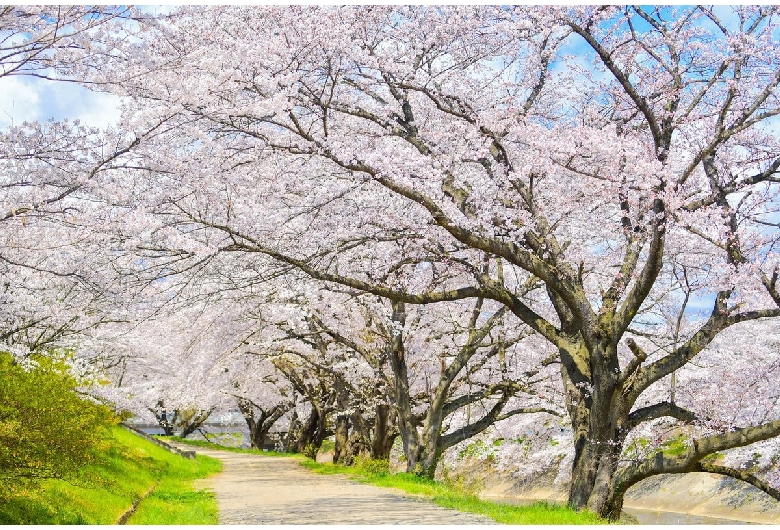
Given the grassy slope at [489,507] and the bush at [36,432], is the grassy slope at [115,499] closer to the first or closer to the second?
the bush at [36,432]

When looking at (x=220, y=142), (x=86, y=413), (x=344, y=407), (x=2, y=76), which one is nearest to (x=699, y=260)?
(x=220, y=142)

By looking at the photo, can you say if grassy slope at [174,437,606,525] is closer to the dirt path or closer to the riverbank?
the dirt path

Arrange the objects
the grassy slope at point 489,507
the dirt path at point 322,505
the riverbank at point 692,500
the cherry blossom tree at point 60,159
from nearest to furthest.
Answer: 1. the cherry blossom tree at point 60,159
2. the grassy slope at point 489,507
3. the dirt path at point 322,505
4. the riverbank at point 692,500

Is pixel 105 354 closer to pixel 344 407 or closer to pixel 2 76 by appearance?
pixel 344 407

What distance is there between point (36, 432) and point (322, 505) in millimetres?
6264

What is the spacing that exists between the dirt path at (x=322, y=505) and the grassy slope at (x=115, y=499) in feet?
1.99

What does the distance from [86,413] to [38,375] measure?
73cm

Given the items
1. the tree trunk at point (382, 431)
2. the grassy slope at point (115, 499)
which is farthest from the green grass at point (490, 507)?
the tree trunk at point (382, 431)

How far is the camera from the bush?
25.1 feet

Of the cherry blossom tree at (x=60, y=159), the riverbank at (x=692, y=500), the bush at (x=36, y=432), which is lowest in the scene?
the riverbank at (x=692, y=500)

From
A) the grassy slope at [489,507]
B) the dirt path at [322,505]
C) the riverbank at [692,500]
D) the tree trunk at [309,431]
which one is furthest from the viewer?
the tree trunk at [309,431]

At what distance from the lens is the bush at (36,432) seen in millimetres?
7641

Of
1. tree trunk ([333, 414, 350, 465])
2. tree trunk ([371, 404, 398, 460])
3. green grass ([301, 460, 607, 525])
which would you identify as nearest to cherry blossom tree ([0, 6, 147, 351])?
green grass ([301, 460, 607, 525])

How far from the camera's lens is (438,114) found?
1355cm
